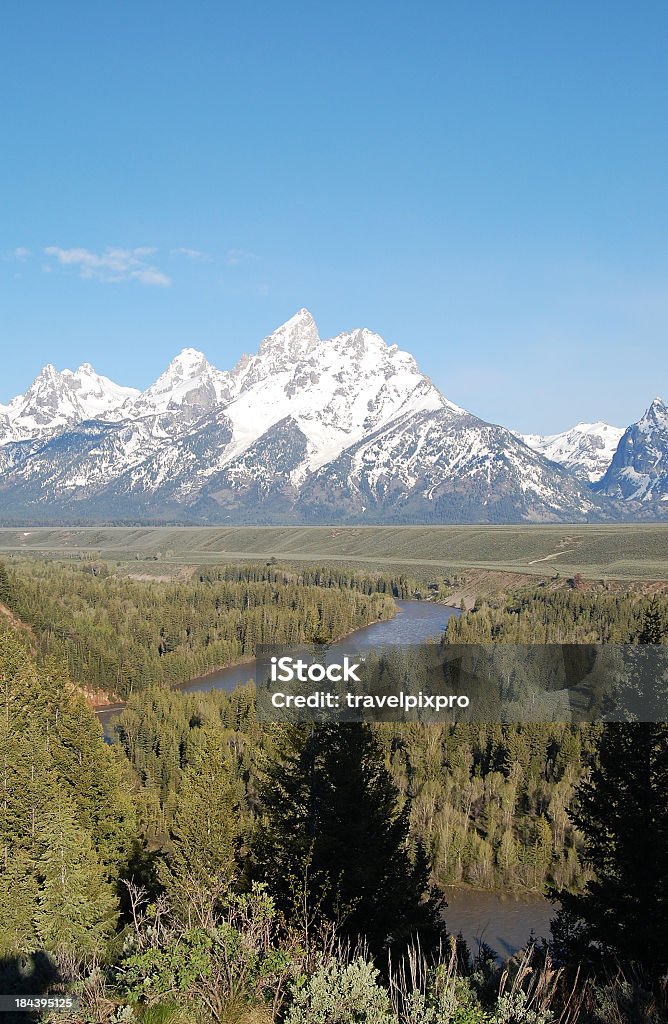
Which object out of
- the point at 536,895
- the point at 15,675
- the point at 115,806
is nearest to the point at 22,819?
the point at 115,806

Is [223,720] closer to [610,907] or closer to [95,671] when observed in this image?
[95,671]

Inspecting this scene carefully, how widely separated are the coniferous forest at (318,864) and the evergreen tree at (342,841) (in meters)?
0.08

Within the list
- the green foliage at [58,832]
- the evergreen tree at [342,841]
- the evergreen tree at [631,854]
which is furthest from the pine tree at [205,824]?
the evergreen tree at [631,854]

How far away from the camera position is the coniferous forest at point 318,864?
10516mm

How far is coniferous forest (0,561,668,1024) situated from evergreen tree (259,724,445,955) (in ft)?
0.25

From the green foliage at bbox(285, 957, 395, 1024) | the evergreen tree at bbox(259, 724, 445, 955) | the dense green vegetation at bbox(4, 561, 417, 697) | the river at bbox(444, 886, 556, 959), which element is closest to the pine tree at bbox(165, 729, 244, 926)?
the evergreen tree at bbox(259, 724, 445, 955)

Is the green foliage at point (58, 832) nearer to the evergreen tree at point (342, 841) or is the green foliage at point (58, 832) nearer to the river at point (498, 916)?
the evergreen tree at point (342, 841)

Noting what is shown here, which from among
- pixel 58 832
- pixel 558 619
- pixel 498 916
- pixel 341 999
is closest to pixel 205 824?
pixel 58 832

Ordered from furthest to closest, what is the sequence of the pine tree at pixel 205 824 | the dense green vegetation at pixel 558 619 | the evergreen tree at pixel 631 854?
1. the dense green vegetation at pixel 558 619
2. the pine tree at pixel 205 824
3. the evergreen tree at pixel 631 854

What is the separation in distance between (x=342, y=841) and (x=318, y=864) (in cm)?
127

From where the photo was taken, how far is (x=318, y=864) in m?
22.7

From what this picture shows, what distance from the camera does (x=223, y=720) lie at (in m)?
83.3

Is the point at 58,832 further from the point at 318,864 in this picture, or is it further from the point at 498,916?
the point at 498,916

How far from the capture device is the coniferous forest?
10.5 metres
